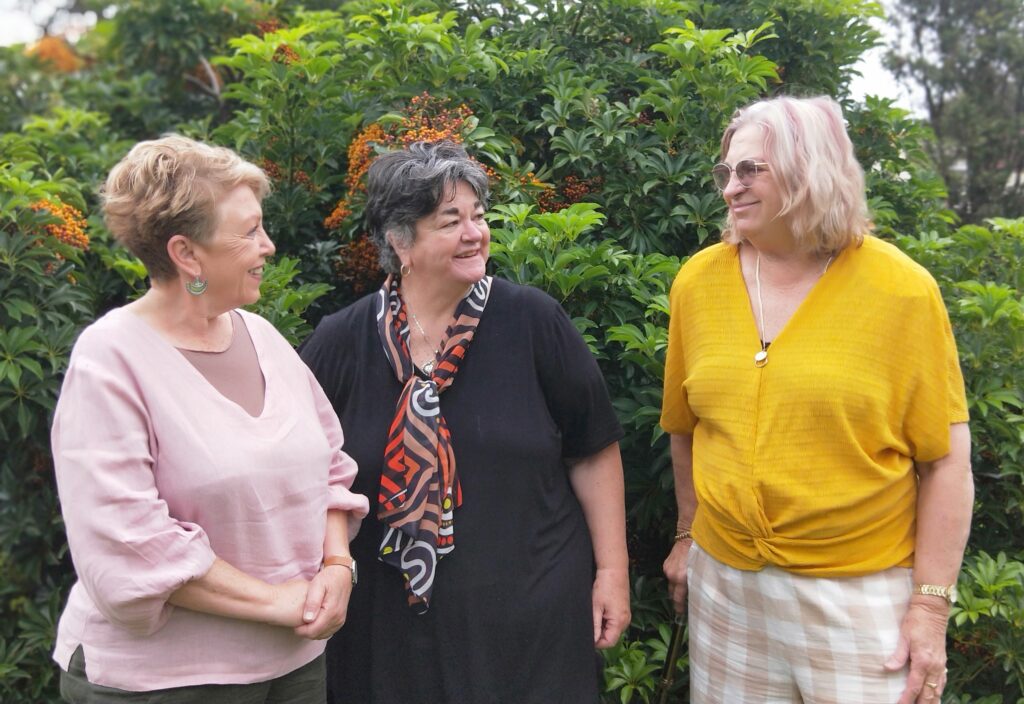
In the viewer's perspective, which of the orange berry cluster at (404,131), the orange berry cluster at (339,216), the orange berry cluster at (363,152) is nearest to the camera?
the orange berry cluster at (404,131)

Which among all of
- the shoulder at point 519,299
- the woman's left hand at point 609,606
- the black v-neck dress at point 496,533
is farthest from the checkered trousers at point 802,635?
the shoulder at point 519,299

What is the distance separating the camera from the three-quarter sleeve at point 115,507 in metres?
2.01

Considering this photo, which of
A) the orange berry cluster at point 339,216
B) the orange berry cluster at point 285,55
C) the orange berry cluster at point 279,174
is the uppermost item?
the orange berry cluster at point 285,55

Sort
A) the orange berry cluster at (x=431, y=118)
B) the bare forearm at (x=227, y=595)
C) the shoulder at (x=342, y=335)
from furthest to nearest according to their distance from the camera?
1. the orange berry cluster at (x=431, y=118)
2. the shoulder at (x=342, y=335)
3. the bare forearm at (x=227, y=595)

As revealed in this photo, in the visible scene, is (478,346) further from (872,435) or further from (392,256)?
(872,435)

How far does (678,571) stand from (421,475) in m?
0.90

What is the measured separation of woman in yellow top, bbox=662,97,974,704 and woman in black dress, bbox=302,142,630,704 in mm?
423

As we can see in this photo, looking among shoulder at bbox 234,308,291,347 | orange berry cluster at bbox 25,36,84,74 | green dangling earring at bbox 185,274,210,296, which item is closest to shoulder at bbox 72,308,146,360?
green dangling earring at bbox 185,274,210,296

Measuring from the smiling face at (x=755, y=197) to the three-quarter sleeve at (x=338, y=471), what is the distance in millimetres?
1180

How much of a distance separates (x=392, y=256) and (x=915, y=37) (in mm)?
9594

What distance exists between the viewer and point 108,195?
222 cm

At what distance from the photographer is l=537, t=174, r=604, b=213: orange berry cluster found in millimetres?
3566

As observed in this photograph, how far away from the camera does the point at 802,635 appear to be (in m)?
2.36

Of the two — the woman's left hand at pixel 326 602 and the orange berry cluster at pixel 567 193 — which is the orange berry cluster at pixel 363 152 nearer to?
the orange berry cluster at pixel 567 193
